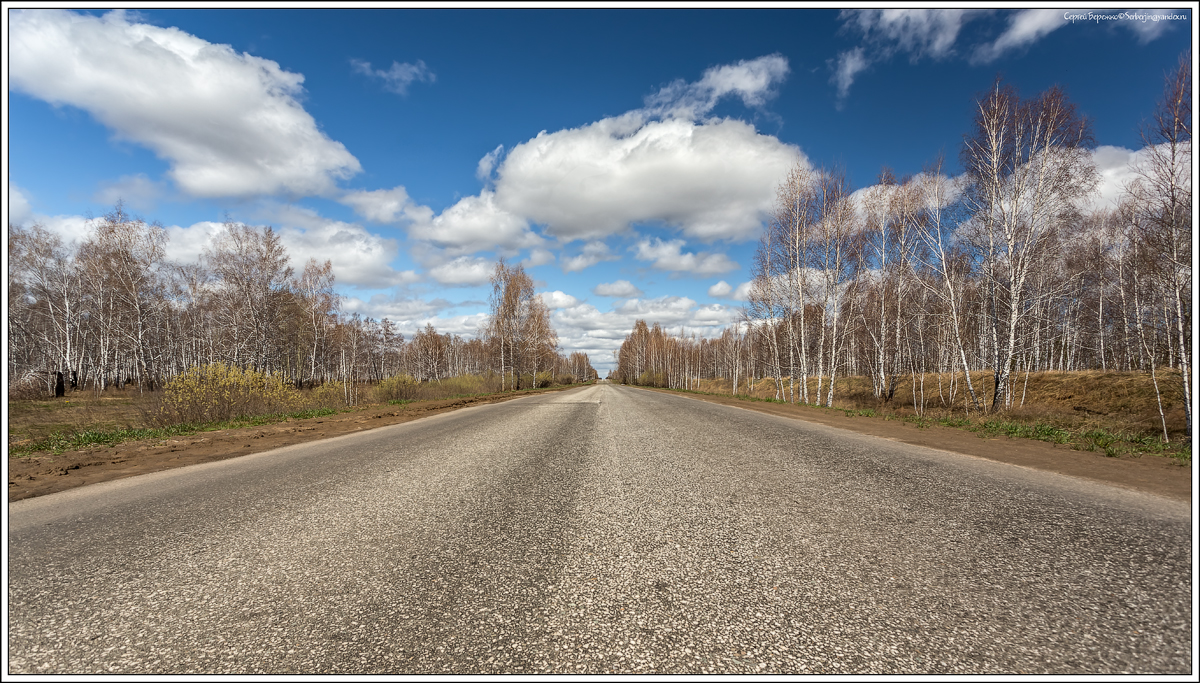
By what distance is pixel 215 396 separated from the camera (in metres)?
15.0

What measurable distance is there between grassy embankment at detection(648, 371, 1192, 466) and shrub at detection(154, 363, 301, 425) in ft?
73.9

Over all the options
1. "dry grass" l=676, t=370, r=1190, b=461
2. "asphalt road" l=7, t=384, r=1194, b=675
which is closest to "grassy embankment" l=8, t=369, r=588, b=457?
"asphalt road" l=7, t=384, r=1194, b=675

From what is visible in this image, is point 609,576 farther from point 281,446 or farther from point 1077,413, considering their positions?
point 1077,413

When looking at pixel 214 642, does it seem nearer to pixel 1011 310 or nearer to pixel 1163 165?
pixel 1163 165

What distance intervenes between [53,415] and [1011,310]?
35.6 meters

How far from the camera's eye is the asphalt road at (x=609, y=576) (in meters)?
2.01

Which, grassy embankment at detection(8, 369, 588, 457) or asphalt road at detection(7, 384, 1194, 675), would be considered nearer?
asphalt road at detection(7, 384, 1194, 675)

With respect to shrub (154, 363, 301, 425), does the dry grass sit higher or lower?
lower

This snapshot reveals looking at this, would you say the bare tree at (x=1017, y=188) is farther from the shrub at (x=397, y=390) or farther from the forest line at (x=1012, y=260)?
the shrub at (x=397, y=390)

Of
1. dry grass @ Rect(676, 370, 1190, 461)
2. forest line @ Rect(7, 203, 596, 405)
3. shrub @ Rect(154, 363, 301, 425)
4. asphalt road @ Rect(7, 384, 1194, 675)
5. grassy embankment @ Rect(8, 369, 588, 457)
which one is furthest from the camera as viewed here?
forest line @ Rect(7, 203, 596, 405)

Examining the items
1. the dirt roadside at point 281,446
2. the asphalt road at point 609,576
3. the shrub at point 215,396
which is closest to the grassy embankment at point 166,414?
the shrub at point 215,396

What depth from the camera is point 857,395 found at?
3475 cm

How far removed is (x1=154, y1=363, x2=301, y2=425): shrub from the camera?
46.0 ft

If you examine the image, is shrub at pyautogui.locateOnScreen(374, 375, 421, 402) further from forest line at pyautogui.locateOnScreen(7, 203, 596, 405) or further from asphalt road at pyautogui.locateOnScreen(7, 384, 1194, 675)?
asphalt road at pyautogui.locateOnScreen(7, 384, 1194, 675)
